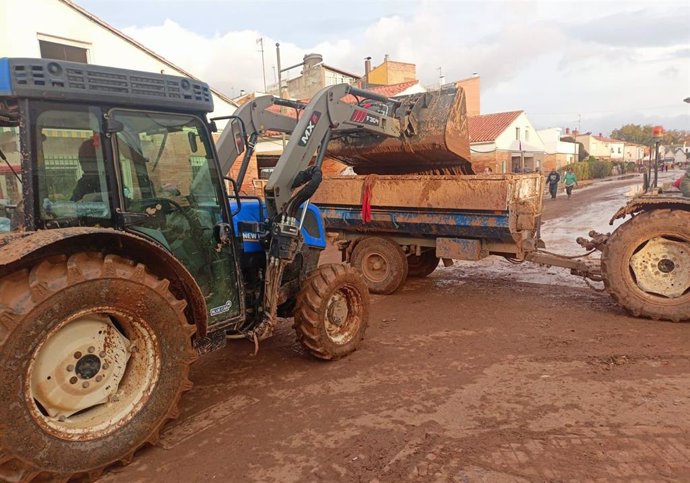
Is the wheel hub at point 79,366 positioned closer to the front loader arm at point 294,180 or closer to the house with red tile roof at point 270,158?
the front loader arm at point 294,180

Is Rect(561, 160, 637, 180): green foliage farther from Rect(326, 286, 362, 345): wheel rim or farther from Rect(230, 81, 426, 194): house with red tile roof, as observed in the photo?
Rect(326, 286, 362, 345): wheel rim

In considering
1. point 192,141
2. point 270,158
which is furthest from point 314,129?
point 270,158

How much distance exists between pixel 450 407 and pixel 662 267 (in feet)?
11.3

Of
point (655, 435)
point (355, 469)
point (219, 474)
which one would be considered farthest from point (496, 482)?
point (219, 474)

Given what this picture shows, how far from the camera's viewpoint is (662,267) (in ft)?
17.9

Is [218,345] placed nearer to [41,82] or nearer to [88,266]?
[88,266]

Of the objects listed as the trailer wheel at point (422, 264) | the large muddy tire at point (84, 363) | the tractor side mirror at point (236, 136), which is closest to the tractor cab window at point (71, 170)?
the large muddy tire at point (84, 363)

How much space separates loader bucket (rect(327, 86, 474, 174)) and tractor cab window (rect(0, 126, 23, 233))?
3.46 metres

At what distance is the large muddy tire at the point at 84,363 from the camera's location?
7.79 feet

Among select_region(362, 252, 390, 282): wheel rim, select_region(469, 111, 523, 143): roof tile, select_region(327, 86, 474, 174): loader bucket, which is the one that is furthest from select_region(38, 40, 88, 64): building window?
select_region(469, 111, 523, 143): roof tile

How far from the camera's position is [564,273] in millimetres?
7770

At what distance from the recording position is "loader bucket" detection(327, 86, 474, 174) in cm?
614

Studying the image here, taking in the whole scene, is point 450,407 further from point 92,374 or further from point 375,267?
point 375,267

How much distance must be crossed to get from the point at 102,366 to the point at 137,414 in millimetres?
345
